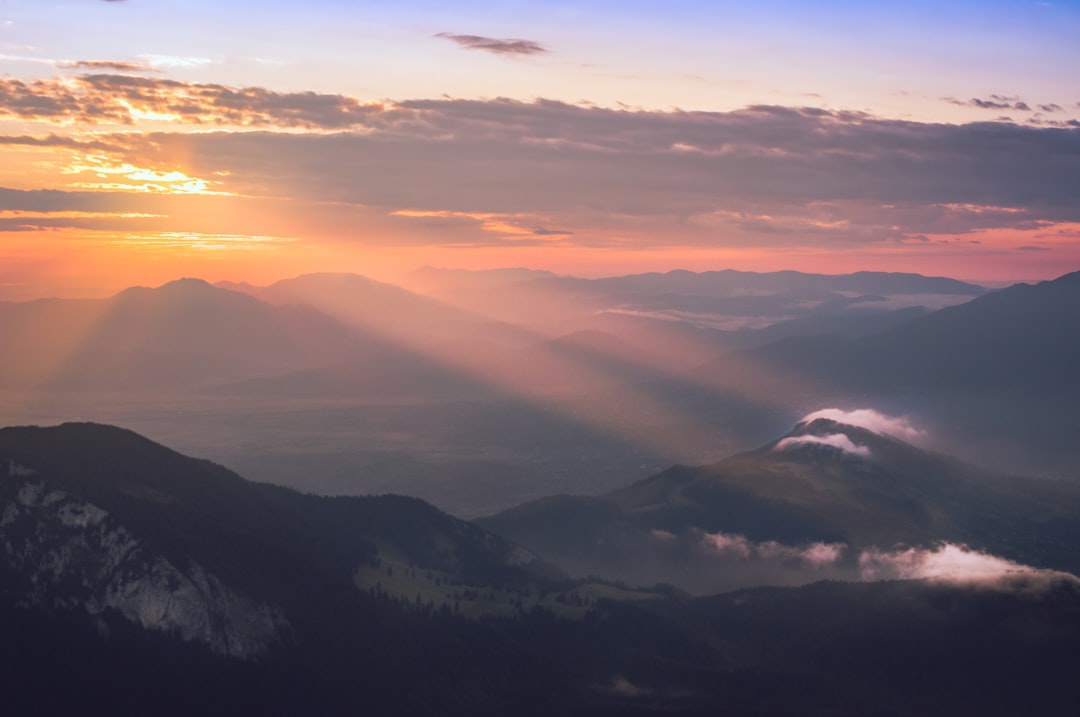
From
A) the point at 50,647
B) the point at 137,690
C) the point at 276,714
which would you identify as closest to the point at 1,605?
the point at 50,647

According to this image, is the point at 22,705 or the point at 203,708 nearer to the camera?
the point at 22,705

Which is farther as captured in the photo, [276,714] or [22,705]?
[276,714]

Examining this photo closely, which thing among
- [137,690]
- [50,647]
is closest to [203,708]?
[137,690]

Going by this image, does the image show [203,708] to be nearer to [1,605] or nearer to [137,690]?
[137,690]

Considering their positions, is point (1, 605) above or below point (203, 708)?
above

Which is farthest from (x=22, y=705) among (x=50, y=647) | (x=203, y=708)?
(x=203, y=708)

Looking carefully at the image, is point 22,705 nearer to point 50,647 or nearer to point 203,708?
point 50,647

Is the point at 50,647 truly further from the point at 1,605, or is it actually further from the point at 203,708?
the point at 203,708
